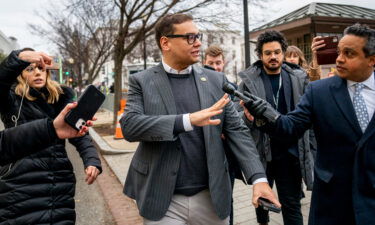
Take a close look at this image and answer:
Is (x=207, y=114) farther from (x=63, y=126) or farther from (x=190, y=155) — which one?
(x=63, y=126)

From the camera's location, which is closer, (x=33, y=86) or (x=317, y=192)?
(x=317, y=192)

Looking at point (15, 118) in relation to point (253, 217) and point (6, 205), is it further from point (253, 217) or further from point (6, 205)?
point (253, 217)

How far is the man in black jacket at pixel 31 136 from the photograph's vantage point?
1736 millimetres

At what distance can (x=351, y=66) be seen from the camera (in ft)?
7.17

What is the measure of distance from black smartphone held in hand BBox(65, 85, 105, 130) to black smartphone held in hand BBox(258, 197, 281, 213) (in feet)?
3.68

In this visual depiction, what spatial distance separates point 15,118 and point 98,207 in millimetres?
3122

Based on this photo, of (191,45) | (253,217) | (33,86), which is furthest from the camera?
(253,217)

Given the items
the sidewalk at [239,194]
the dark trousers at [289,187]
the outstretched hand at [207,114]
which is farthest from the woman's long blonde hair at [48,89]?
the sidewalk at [239,194]

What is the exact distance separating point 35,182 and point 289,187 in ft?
7.54

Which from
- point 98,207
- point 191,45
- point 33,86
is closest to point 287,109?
point 191,45

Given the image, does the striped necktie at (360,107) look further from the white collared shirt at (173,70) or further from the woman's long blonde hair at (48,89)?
the woman's long blonde hair at (48,89)

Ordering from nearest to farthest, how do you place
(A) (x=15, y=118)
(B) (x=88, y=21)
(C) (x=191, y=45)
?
(C) (x=191, y=45)
(A) (x=15, y=118)
(B) (x=88, y=21)

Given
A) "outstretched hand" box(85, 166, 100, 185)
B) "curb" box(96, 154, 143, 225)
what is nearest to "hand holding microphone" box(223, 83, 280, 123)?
"outstretched hand" box(85, 166, 100, 185)

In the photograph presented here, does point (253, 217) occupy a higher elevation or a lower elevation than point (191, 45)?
lower
